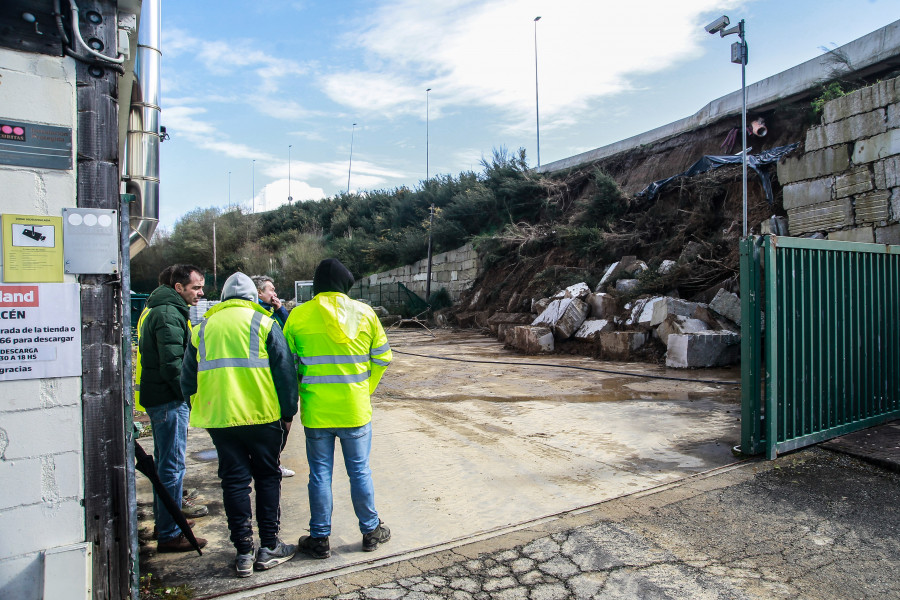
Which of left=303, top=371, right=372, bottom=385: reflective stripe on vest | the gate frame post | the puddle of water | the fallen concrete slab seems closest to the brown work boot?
left=303, top=371, right=372, bottom=385: reflective stripe on vest

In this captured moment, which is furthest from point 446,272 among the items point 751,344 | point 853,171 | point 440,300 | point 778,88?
point 751,344

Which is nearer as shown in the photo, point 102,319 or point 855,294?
point 102,319

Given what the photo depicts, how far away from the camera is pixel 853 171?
8398 millimetres

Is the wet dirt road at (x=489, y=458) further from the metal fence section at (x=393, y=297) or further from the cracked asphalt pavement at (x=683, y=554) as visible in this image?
the metal fence section at (x=393, y=297)

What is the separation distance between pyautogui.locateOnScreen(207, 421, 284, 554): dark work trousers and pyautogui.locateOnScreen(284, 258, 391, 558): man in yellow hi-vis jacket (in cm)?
21

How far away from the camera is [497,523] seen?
12.2ft

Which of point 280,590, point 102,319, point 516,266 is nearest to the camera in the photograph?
point 102,319

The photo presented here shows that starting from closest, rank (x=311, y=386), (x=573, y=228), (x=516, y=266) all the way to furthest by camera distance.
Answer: (x=311, y=386), (x=573, y=228), (x=516, y=266)

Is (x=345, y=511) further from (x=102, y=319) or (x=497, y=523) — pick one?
(x=102, y=319)

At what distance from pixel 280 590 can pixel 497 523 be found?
4.51ft

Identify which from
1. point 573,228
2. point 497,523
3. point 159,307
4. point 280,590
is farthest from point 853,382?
point 573,228

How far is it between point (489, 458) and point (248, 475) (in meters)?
2.35

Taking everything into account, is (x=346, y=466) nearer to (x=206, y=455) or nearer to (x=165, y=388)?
(x=165, y=388)

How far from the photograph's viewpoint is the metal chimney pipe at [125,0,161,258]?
575cm
